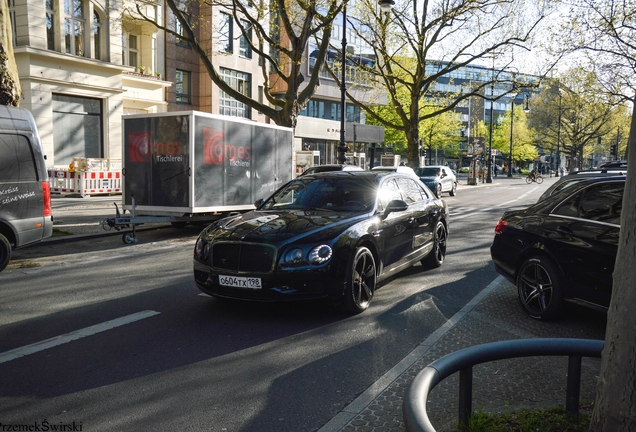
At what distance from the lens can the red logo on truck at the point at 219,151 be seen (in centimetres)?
1303

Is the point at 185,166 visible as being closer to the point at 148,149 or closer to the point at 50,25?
the point at 148,149

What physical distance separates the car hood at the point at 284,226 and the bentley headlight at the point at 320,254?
0.35ft

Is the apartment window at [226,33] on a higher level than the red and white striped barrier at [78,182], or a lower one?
higher

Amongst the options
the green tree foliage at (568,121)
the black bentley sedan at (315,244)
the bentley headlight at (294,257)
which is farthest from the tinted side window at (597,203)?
the green tree foliage at (568,121)

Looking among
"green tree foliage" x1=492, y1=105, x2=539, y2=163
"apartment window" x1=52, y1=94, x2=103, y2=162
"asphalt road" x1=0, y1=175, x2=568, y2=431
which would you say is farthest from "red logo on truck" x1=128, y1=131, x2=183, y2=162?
"green tree foliage" x1=492, y1=105, x2=539, y2=163

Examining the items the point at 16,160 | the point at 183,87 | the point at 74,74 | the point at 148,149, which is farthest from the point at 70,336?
the point at 183,87

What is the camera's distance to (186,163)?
41.5 ft

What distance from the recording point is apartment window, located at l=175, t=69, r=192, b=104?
35.3m

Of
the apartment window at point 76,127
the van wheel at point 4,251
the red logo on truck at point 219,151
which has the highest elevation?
the apartment window at point 76,127

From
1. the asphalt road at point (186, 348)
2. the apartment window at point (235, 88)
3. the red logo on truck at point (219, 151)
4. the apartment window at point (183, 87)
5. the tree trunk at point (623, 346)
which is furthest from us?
the apartment window at point (235, 88)

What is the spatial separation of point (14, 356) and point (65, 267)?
4731 mm

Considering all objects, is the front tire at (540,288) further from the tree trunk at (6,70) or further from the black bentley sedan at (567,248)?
the tree trunk at (6,70)

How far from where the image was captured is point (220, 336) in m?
5.39

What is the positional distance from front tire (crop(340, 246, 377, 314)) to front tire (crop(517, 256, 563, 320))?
1630 mm
